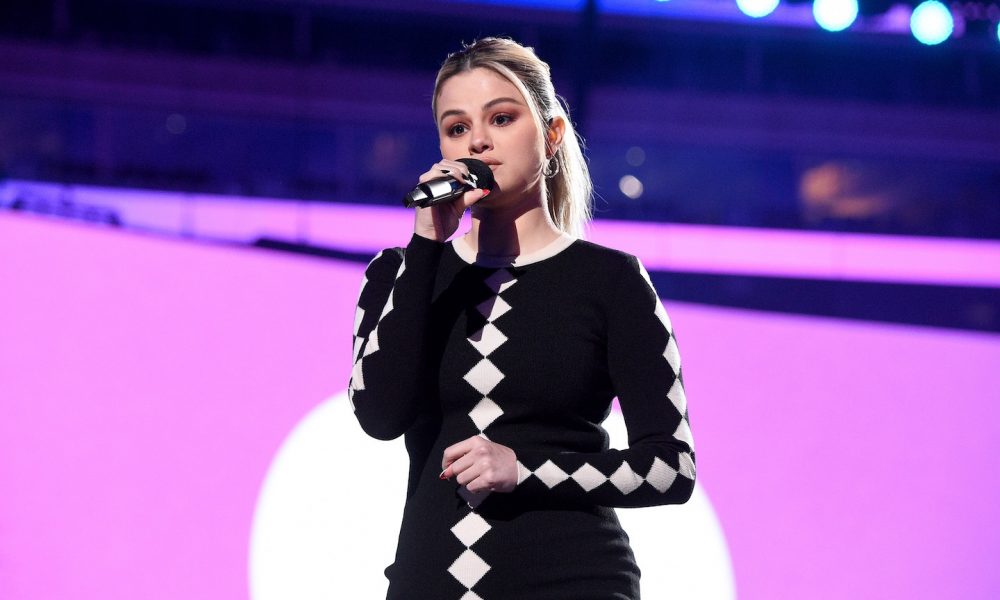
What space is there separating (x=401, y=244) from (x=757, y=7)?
1.65 metres

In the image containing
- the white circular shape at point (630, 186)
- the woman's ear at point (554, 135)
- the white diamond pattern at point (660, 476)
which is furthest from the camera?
the white circular shape at point (630, 186)

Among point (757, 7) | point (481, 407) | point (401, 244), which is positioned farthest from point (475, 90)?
point (757, 7)

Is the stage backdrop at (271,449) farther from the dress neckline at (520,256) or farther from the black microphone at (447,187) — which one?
the black microphone at (447,187)

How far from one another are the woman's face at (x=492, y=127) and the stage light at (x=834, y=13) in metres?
2.88

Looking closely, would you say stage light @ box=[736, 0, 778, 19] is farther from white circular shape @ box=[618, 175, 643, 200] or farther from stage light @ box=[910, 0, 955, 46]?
white circular shape @ box=[618, 175, 643, 200]

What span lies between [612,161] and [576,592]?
2.74 m

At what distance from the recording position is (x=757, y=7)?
3.73 m

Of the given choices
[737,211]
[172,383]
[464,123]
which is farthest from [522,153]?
[737,211]

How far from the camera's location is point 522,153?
1.22 metres

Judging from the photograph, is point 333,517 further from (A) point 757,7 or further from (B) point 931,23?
(B) point 931,23

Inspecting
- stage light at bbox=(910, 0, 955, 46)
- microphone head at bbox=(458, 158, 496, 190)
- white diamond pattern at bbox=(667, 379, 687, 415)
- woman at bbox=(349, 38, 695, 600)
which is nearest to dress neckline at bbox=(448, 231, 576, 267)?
woman at bbox=(349, 38, 695, 600)

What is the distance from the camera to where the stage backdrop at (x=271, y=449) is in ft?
7.35

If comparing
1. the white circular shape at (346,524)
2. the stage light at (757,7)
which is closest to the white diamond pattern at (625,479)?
the white circular shape at (346,524)

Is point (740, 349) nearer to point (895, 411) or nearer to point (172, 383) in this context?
point (895, 411)
